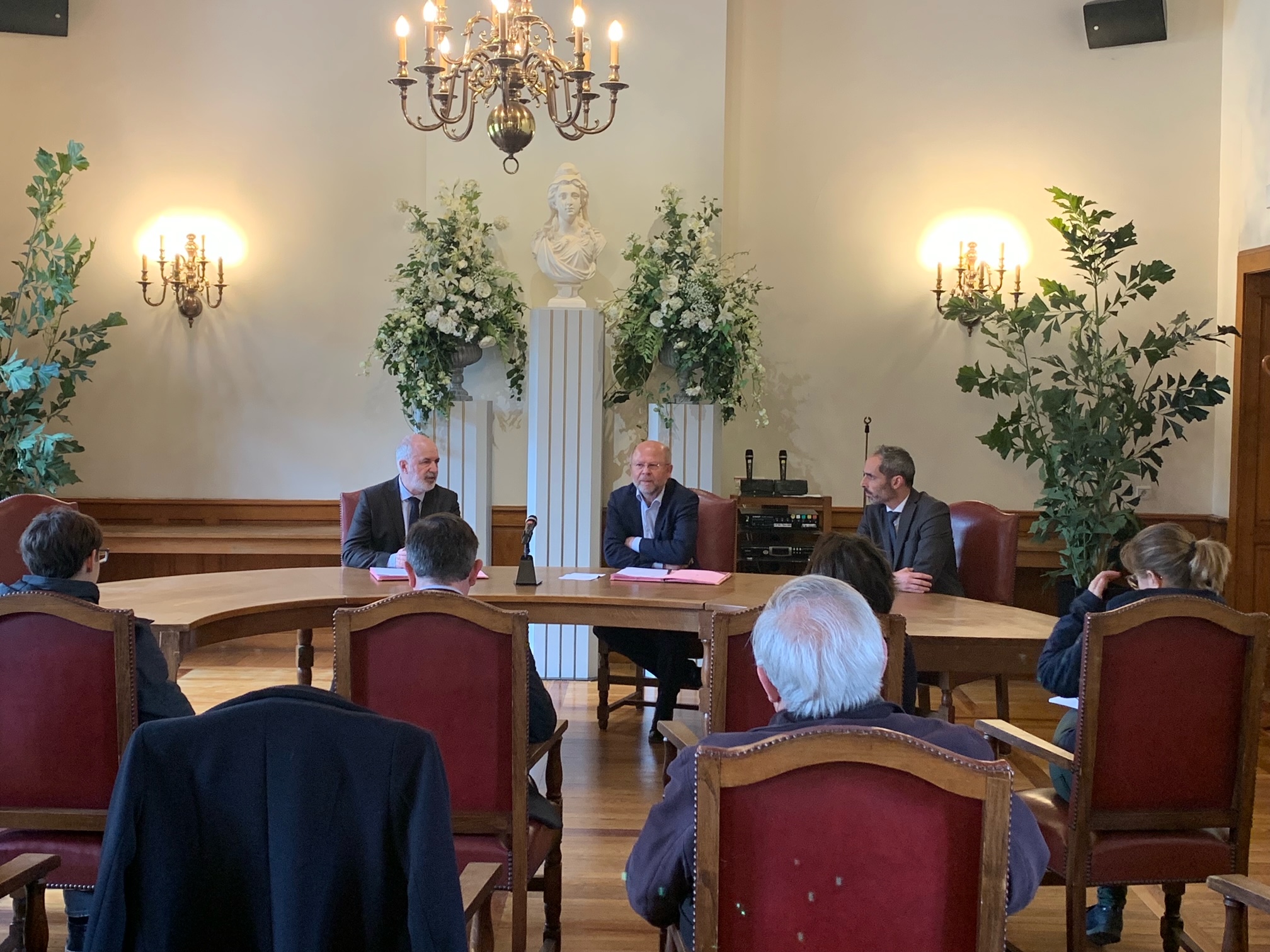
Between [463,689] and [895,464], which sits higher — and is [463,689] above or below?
below

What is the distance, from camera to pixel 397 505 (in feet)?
15.8

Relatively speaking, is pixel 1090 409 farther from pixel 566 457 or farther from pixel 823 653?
pixel 823 653

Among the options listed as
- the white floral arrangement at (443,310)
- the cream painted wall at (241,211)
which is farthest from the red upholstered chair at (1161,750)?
the cream painted wall at (241,211)

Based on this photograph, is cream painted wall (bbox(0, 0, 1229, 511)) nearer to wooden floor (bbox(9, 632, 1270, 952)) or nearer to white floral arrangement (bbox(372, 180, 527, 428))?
white floral arrangement (bbox(372, 180, 527, 428))

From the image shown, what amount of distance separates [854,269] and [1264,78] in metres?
2.24

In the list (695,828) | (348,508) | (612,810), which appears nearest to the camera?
(695,828)

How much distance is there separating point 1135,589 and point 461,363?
3.85 metres

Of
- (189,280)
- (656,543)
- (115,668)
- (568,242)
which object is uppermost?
(568,242)

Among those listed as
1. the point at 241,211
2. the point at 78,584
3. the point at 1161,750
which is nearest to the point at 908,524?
the point at 1161,750

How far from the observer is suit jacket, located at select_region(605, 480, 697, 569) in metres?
4.78

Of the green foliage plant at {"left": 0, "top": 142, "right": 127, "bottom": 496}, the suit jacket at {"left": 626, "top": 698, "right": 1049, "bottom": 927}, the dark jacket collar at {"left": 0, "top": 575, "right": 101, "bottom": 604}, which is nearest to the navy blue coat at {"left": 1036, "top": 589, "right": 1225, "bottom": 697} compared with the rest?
the suit jacket at {"left": 626, "top": 698, "right": 1049, "bottom": 927}

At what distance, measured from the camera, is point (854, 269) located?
6.67m

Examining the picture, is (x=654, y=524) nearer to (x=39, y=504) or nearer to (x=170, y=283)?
(x=39, y=504)

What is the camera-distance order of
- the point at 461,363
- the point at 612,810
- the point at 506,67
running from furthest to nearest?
1. the point at 461,363
2. the point at 612,810
3. the point at 506,67
